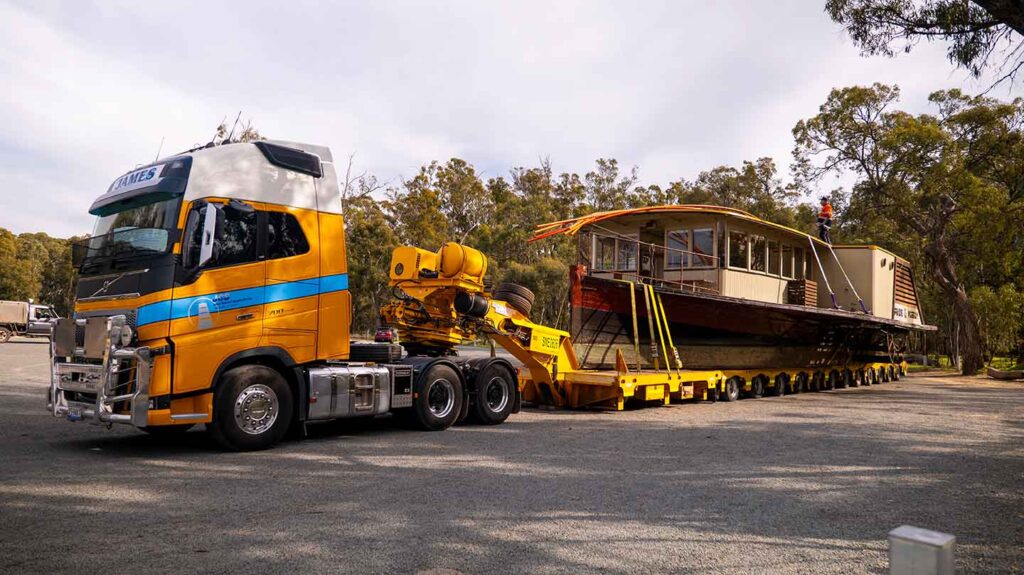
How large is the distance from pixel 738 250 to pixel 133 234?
40.3 feet

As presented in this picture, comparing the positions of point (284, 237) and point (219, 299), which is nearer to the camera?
point (219, 299)

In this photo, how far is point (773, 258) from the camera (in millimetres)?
17141

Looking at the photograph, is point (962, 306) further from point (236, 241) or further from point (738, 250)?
point (236, 241)

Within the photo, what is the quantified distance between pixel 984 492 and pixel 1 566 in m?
7.95

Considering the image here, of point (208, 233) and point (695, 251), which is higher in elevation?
point (695, 251)

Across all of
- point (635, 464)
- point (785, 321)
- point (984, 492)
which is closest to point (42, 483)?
point (635, 464)

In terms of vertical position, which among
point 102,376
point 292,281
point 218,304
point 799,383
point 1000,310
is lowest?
point 799,383

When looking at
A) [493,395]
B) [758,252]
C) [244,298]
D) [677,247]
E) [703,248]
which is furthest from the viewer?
[758,252]

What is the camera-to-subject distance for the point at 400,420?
10.5m

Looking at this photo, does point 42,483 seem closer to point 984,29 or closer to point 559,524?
point 559,524

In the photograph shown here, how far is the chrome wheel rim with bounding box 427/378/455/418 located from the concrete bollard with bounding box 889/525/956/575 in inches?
331

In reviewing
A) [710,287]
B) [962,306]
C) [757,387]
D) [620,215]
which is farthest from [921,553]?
[962,306]

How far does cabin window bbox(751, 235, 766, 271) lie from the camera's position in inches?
639

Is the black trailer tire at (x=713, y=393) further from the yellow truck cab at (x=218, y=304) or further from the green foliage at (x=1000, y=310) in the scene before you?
the green foliage at (x=1000, y=310)
